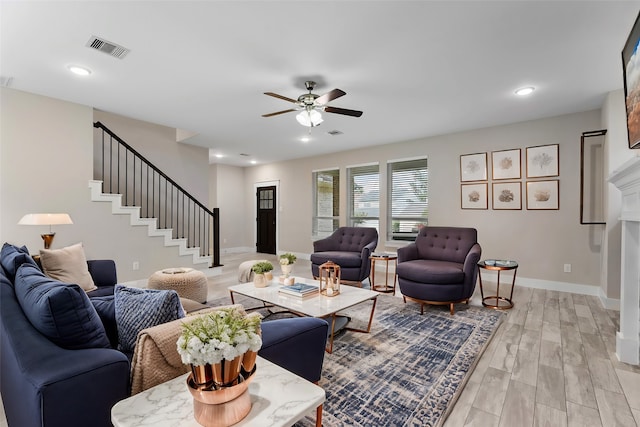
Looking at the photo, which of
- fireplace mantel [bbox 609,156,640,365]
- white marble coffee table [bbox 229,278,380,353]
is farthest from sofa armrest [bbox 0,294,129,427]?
fireplace mantel [bbox 609,156,640,365]

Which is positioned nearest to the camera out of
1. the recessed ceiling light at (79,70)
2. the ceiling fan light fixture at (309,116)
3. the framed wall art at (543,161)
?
the recessed ceiling light at (79,70)

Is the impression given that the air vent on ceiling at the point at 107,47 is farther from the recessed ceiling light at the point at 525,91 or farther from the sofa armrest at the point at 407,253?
the recessed ceiling light at the point at 525,91

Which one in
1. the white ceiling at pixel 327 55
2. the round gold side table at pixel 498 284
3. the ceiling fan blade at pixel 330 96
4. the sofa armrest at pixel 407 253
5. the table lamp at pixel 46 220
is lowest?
A: the round gold side table at pixel 498 284

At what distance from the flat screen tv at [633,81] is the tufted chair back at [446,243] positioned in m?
2.02

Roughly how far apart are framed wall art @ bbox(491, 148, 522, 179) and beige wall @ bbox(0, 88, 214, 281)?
574cm

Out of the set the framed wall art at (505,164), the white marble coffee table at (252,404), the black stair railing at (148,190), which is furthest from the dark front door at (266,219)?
the white marble coffee table at (252,404)

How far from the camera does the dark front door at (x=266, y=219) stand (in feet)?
27.1

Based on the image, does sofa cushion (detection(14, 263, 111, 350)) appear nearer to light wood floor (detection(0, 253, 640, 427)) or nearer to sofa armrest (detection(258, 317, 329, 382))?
sofa armrest (detection(258, 317, 329, 382))

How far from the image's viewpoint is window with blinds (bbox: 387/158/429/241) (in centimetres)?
572

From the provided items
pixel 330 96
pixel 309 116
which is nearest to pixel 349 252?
pixel 309 116

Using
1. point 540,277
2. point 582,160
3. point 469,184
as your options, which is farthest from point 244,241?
point 582,160

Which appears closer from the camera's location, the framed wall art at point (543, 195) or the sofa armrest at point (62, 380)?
the sofa armrest at point (62, 380)

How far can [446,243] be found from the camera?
4.05m

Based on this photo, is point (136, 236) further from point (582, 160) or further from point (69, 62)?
point (582, 160)
